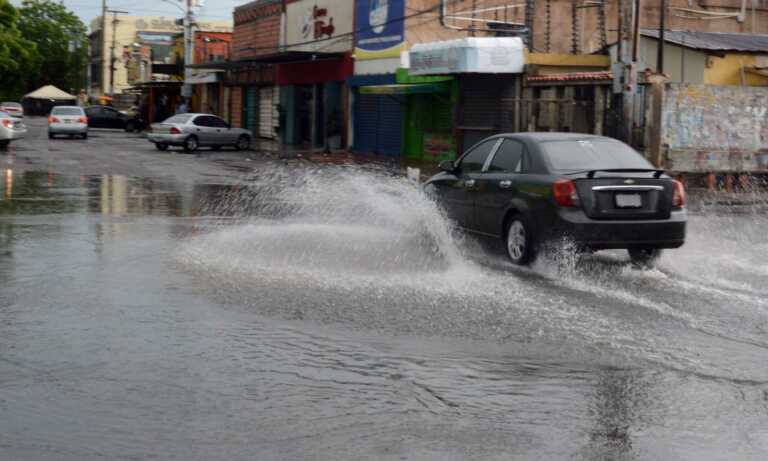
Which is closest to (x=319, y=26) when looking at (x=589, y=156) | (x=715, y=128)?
(x=715, y=128)

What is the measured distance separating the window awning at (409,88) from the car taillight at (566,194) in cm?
2261

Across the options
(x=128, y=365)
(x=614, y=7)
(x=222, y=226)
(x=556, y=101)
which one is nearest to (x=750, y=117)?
(x=556, y=101)

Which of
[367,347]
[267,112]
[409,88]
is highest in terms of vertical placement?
[409,88]

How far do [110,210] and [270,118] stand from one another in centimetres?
3327

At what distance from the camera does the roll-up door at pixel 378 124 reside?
37531mm

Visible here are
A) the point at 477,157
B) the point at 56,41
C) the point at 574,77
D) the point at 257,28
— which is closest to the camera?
the point at 477,157

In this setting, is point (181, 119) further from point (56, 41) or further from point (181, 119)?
point (56, 41)

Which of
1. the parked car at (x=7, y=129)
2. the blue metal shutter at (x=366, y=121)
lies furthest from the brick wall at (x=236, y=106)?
the parked car at (x=7, y=129)

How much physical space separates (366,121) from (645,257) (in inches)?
1119

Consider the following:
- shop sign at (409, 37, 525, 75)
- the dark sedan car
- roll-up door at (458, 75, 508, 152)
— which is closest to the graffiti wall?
shop sign at (409, 37, 525, 75)

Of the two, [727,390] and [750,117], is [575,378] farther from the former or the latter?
[750,117]

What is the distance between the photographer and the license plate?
11.3 meters

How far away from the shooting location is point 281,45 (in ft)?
160

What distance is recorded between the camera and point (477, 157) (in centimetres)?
1327
